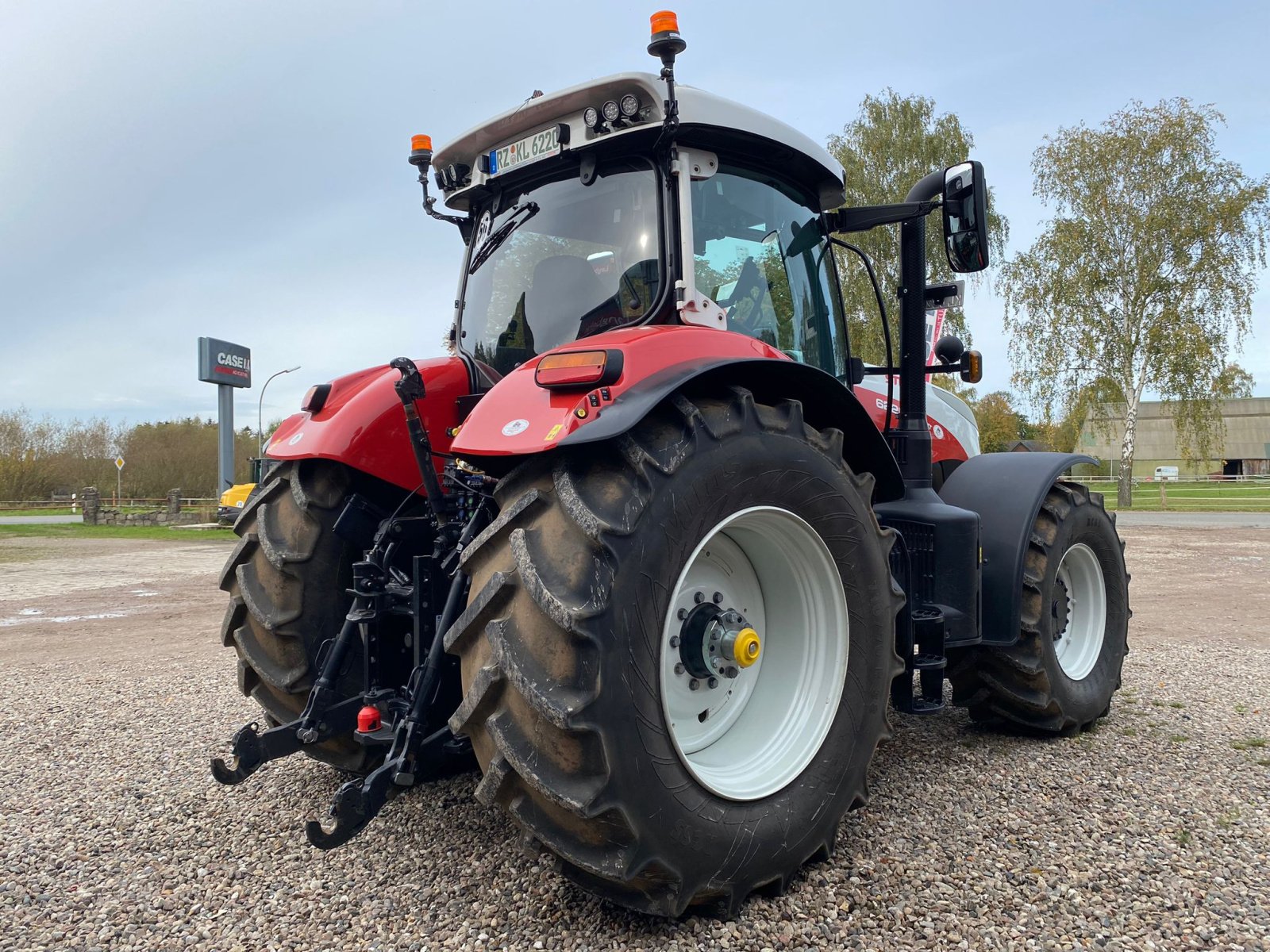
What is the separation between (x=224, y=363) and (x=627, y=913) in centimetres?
2583

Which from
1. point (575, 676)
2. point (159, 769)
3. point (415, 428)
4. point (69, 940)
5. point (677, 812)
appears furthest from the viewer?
point (159, 769)

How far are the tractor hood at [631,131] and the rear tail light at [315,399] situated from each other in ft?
3.11

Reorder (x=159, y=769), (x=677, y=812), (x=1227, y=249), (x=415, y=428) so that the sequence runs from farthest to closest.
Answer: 1. (x=1227, y=249)
2. (x=159, y=769)
3. (x=415, y=428)
4. (x=677, y=812)

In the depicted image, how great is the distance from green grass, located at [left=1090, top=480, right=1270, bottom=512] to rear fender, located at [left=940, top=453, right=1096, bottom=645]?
13.8 metres

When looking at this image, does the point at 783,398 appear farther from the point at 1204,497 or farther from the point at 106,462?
the point at 106,462

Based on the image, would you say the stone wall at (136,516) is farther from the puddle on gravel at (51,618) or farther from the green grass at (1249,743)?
the green grass at (1249,743)

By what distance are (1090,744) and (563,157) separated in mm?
3218

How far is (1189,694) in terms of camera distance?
4.69 metres

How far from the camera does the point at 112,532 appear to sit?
24.9 m

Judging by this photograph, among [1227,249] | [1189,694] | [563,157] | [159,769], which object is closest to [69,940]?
[159,769]

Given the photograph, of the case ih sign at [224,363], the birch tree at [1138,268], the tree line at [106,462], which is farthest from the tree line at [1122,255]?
the tree line at [106,462]

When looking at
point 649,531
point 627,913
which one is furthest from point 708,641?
point 627,913

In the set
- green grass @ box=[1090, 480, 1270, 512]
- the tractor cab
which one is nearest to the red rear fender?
the tractor cab

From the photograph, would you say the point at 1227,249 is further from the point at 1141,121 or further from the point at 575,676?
the point at 575,676
